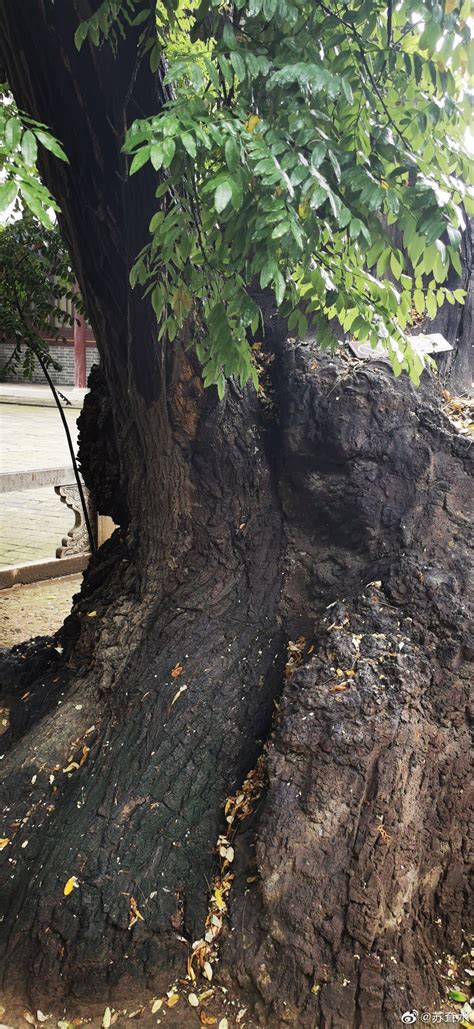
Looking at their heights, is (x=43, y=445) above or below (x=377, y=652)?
below

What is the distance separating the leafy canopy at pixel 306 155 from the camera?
2.03 meters

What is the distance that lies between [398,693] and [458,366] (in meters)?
1.85

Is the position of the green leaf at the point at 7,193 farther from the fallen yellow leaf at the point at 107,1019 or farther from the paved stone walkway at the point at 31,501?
the paved stone walkway at the point at 31,501

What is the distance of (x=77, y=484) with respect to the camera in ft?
25.6

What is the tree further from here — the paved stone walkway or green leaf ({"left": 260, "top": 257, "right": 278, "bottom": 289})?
the paved stone walkway

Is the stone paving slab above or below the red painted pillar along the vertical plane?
below

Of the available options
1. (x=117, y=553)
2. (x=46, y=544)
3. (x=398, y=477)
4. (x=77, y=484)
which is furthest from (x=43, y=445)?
(x=398, y=477)

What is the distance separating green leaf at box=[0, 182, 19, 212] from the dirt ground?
14.2ft

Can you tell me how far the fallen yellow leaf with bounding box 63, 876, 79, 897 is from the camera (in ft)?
9.02

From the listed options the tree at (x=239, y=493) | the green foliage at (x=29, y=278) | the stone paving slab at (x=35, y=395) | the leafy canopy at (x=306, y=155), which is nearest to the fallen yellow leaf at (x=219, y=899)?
the tree at (x=239, y=493)

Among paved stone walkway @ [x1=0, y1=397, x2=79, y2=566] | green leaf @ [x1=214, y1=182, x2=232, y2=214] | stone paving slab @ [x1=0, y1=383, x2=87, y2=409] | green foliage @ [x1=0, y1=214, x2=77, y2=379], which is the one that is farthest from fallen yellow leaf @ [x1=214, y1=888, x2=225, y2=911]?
stone paving slab @ [x1=0, y1=383, x2=87, y2=409]

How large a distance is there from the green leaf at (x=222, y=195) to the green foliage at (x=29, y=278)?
4873 mm

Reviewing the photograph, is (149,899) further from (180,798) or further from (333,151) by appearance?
(333,151)

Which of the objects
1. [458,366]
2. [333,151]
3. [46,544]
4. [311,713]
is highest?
[333,151]
